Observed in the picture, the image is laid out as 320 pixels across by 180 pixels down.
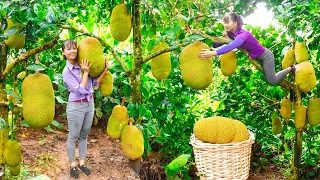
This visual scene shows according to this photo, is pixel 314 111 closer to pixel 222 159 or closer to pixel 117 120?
pixel 222 159

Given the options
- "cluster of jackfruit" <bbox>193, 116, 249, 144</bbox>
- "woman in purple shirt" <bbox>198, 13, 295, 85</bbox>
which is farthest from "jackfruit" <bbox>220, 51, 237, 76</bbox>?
"cluster of jackfruit" <bbox>193, 116, 249, 144</bbox>

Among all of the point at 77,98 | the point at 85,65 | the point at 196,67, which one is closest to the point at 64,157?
the point at 77,98

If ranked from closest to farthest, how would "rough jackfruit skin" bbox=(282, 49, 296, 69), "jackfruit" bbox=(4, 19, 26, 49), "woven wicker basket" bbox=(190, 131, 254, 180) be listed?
1. "jackfruit" bbox=(4, 19, 26, 49)
2. "woven wicker basket" bbox=(190, 131, 254, 180)
3. "rough jackfruit skin" bbox=(282, 49, 296, 69)

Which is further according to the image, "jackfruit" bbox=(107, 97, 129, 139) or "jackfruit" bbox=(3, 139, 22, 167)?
"jackfruit" bbox=(107, 97, 129, 139)

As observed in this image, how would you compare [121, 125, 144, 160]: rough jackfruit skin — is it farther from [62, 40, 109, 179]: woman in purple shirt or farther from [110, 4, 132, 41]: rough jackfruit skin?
[110, 4, 132, 41]: rough jackfruit skin

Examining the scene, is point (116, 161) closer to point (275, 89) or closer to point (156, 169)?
point (156, 169)

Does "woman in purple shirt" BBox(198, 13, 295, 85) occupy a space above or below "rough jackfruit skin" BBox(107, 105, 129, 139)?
above

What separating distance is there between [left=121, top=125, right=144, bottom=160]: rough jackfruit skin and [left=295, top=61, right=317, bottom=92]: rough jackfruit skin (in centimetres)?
109

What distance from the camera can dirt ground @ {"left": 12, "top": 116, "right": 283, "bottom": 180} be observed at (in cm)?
293

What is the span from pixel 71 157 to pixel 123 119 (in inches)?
19.8

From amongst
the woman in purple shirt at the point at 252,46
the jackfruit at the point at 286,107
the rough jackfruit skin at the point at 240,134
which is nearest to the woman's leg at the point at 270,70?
the woman in purple shirt at the point at 252,46

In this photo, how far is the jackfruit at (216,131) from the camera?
2.31m

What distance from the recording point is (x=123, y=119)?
266cm

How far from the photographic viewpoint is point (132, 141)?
2580mm
